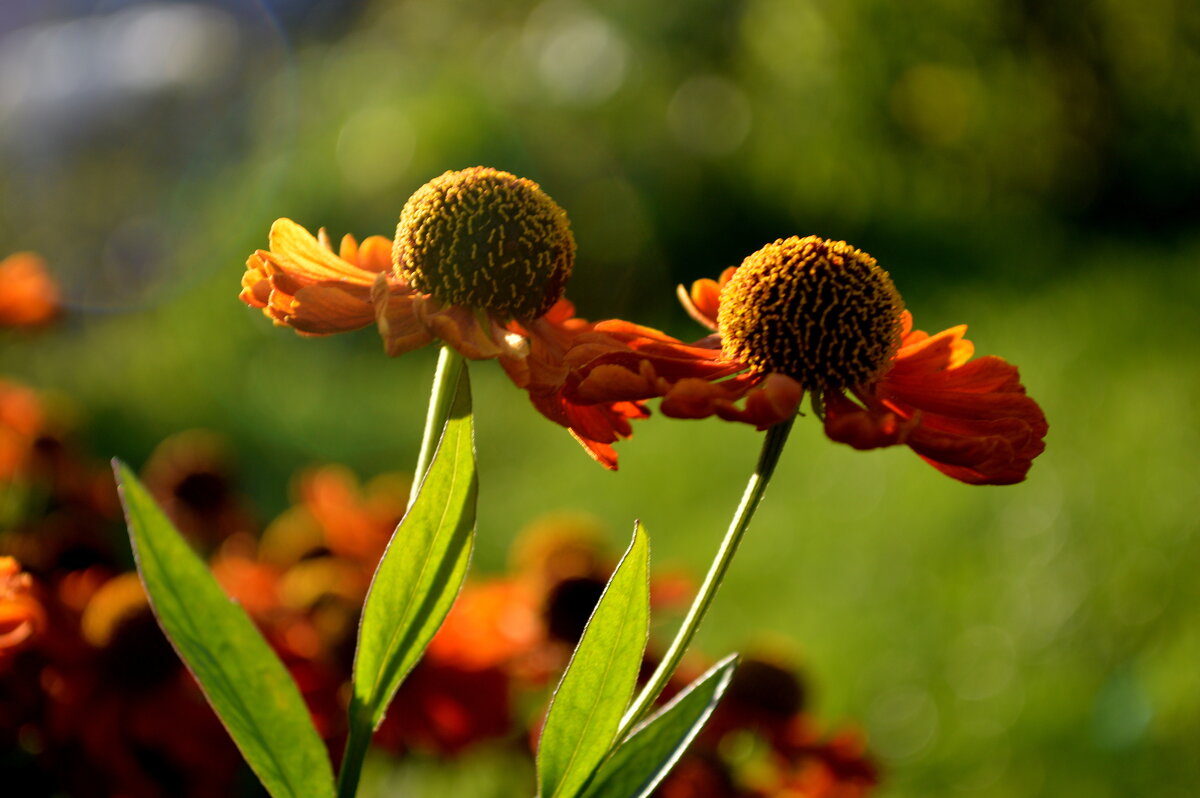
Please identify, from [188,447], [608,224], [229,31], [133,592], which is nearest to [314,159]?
[608,224]

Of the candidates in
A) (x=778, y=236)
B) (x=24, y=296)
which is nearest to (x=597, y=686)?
(x=24, y=296)

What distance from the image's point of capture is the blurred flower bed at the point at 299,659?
3.02 feet

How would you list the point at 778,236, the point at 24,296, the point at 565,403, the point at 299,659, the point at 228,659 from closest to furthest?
the point at 228,659, the point at 565,403, the point at 299,659, the point at 24,296, the point at 778,236

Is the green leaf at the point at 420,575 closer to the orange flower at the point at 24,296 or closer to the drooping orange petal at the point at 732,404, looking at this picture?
the drooping orange petal at the point at 732,404

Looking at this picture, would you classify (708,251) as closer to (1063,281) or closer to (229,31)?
(1063,281)

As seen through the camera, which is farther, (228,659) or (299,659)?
(299,659)

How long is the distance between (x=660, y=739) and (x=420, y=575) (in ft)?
0.44

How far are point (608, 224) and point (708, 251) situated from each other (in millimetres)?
444

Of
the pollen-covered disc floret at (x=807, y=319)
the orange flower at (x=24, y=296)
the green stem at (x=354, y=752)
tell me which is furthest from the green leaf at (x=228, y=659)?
the orange flower at (x=24, y=296)

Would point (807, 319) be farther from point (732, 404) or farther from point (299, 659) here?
Result: point (299, 659)

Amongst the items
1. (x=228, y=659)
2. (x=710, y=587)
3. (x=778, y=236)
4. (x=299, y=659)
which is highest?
(x=710, y=587)

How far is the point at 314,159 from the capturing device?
5.79 metres

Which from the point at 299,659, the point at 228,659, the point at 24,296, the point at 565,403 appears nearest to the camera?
the point at 228,659

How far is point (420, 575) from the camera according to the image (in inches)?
23.5
